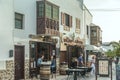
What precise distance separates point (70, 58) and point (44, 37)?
1005 centimetres

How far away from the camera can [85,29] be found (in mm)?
50750

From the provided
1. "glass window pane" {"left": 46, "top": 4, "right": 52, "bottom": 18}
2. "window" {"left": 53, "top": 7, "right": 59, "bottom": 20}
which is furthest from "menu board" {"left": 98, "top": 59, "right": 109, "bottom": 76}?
"window" {"left": 53, "top": 7, "right": 59, "bottom": 20}

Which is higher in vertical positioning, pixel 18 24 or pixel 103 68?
pixel 18 24

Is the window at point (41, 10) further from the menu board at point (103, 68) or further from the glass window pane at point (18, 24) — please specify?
the menu board at point (103, 68)

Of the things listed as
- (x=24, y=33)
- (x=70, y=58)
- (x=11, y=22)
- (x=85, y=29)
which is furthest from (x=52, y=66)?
Answer: (x=85, y=29)

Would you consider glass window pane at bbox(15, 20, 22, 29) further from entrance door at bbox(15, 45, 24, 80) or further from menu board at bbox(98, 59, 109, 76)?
menu board at bbox(98, 59, 109, 76)

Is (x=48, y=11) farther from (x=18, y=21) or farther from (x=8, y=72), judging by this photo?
(x=8, y=72)

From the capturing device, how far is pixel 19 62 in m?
28.1

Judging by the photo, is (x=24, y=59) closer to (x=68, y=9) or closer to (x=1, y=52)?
(x=1, y=52)

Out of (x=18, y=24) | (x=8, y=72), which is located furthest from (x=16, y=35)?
(x=8, y=72)

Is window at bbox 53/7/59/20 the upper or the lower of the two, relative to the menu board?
upper

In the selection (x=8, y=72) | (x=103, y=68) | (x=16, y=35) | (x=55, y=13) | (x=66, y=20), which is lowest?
(x=8, y=72)

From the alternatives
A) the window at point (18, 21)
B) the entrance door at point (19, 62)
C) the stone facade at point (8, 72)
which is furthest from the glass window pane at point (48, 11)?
the stone facade at point (8, 72)

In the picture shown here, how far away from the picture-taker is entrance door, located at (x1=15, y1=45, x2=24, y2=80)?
90.4ft
